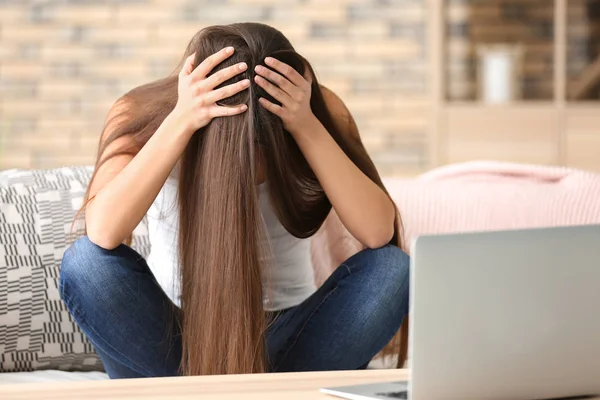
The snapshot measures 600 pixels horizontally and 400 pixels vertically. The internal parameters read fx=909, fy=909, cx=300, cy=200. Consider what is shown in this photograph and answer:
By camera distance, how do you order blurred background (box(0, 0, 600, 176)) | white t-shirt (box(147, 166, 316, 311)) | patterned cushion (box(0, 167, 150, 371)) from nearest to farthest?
1. white t-shirt (box(147, 166, 316, 311))
2. patterned cushion (box(0, 167, 150, 371))
3. blurred background (box(0, 0, 600, 176))

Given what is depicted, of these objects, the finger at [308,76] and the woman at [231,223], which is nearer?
the woman at [231,223]

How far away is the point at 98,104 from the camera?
414 centimetres

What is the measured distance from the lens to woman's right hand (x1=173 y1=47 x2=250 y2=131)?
4.50ft

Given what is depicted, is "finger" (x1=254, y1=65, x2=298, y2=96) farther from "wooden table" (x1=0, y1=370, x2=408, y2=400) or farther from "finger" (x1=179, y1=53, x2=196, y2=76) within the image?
"wooden table" (x1=0, y1=370, x2=408, y2=400)

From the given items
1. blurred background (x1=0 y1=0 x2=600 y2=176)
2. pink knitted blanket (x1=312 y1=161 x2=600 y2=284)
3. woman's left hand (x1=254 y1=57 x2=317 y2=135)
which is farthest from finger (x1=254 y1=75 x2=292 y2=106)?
blurred background (x1=0 y1=0 x2=600 y2=176)

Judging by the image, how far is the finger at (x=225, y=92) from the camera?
4.49ft

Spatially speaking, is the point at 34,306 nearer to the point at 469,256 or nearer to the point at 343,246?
the point at 343,246

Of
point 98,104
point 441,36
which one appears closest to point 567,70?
point 441,36

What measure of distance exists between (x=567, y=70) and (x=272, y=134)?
10.7 feet

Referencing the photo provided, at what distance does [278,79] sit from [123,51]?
2869 millimetres

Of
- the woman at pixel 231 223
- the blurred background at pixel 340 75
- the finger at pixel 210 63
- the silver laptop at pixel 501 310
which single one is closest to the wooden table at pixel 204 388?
the silver laptop at pixel 501 310

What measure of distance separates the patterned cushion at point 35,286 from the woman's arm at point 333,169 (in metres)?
0.48

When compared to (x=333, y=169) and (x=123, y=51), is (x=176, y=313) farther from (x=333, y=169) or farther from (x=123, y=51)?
(x=123, y=51)

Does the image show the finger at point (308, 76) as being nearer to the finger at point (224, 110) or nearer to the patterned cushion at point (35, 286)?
the finger at point (224, 110)
